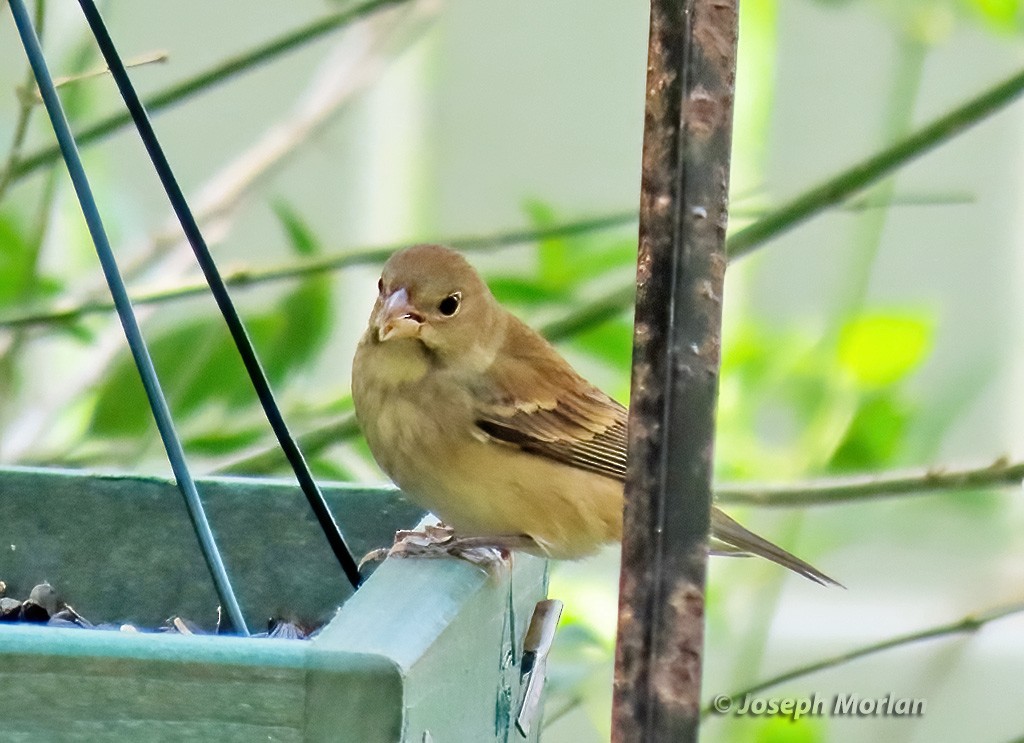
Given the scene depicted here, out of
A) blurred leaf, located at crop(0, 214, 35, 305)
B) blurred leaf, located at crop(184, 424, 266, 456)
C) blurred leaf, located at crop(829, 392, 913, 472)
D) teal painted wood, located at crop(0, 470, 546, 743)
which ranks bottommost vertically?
teal painted wood, located at crop(0, 470, 546, 743)

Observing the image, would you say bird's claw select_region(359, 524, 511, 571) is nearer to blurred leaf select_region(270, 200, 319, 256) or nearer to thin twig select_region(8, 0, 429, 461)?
blurred leaf select_region(270, 200, 319, 256)

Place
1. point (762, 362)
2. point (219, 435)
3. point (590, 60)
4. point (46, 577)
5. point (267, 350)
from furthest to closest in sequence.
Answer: point (590, 60) < point (762, 362) < point (267, 350) < point (219, 435) < point (46, 577)

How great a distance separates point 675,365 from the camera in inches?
54.0

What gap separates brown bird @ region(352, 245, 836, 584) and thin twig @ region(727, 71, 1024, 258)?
0.53 meters

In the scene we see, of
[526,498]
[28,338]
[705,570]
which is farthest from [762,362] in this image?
[705,570]

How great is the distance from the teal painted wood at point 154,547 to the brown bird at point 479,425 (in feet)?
1.17

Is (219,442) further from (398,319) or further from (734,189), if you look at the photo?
(734,189)

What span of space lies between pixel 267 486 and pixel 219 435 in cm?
78

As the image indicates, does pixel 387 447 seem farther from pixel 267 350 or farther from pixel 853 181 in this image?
pixel 853 181

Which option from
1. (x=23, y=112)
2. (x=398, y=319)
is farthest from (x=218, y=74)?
(x=398, y=319)

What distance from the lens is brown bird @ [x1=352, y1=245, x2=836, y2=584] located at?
2582 mm

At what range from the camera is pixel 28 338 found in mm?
2969

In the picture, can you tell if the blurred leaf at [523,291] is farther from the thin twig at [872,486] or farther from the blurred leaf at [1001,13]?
the blurred leaf at [1001,13]

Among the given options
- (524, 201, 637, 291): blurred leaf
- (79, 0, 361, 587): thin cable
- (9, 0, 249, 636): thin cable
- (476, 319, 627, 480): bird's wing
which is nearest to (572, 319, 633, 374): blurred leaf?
(524, 201, 637, 291): blurred leaf
